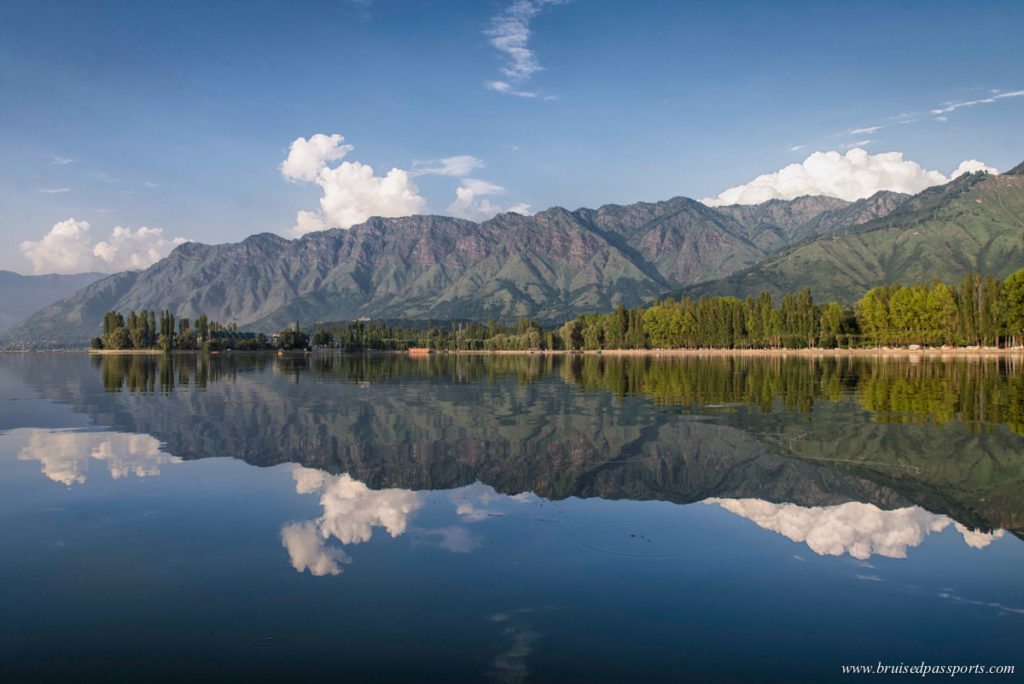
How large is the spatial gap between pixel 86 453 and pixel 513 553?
70.5ft

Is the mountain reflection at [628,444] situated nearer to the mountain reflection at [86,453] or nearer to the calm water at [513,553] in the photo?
the calm water at [513,553]

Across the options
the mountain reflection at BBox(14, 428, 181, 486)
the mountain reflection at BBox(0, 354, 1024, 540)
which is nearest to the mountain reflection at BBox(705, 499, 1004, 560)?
the mountain reflection at BBox(0, 354, 1024, 540)

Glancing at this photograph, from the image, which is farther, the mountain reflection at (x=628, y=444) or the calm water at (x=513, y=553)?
the mountain reflection at (x=628, y=444)

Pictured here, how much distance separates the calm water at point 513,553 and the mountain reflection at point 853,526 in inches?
3.3

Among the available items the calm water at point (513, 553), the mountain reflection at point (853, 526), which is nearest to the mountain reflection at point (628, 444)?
the calm water at point (513, 553)

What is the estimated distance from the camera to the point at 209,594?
12.0m

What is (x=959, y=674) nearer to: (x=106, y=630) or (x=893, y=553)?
(x=893, y=553)

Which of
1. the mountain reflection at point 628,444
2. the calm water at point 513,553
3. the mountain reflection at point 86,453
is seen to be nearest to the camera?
the calm water at point 513,553

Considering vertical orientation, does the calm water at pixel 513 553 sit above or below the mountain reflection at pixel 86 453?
below

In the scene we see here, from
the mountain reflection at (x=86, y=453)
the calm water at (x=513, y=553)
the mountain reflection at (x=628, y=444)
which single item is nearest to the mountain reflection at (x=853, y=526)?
the calm water at (x=513, y=553)

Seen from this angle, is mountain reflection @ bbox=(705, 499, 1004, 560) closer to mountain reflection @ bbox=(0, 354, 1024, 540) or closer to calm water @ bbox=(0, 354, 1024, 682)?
calm water @ bbox=(0, 354, 1024, 682)

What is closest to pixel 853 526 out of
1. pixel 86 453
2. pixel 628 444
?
pixel 628 444

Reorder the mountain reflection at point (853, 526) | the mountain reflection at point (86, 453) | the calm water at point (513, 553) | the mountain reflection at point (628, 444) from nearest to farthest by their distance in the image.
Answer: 1. the calm water at point (513, 553)
2. the mountain reflection at point (853, 526)
3. the mountain reflection at point (628, 444)
4. the mountain reflection at point (86, 453)

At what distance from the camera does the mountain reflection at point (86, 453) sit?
75.2 feet
